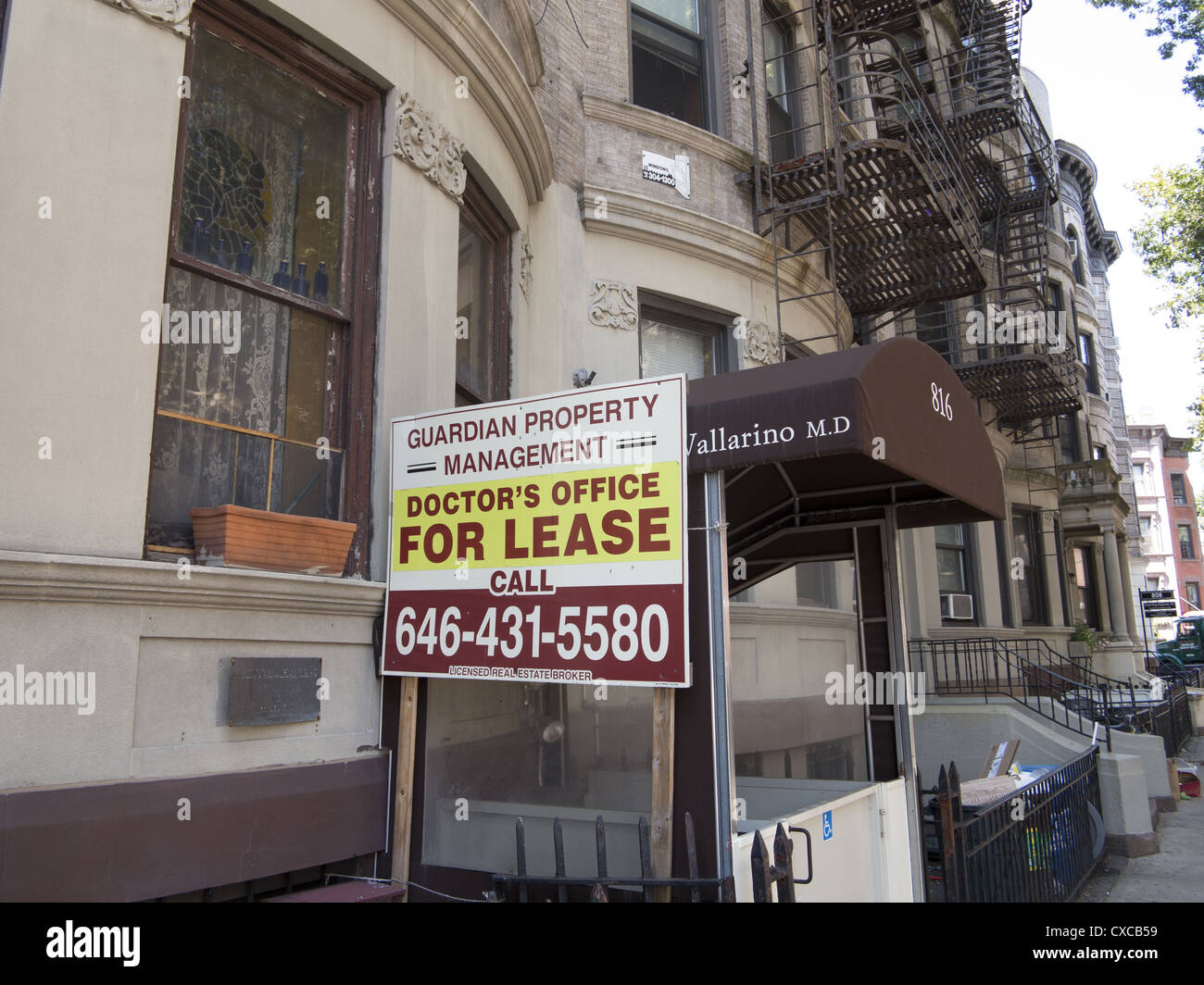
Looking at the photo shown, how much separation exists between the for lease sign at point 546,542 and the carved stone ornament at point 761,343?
6102 millimetres

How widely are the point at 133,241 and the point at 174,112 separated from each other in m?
0.73

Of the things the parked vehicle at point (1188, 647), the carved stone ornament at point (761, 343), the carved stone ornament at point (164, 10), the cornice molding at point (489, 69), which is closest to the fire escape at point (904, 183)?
the carved stone ornament at point (761, 343)

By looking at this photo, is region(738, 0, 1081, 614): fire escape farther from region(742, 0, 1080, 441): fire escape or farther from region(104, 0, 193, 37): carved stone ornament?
region(104, 0, 193, 37): carved stone ornament

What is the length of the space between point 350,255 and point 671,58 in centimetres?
680

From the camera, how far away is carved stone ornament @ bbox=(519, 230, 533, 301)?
7992 mm

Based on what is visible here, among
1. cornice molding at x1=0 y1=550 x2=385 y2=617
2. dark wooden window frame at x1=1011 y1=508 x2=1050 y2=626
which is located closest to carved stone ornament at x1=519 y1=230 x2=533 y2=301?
cornice molding at x1=0 y1=550 x2=385 y2=617

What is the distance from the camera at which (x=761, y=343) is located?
10.5m

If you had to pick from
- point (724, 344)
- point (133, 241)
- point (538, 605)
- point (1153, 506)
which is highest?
point (1153, 506)

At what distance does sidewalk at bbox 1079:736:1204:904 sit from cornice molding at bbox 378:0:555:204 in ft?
25.7

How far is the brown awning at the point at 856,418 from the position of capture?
4.00m

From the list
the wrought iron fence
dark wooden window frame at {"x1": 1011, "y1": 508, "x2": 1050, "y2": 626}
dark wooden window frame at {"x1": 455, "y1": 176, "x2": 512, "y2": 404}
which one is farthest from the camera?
dark wooden window frame at {"x1": 1011, "y1": 508, "x2": 1050, "y2": 626}

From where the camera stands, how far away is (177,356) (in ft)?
15.0
